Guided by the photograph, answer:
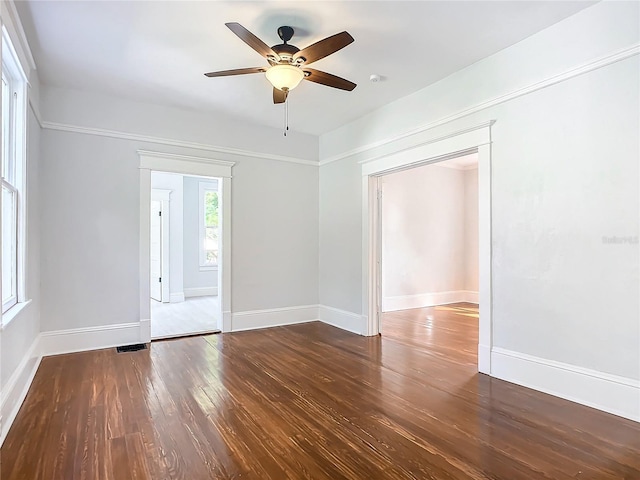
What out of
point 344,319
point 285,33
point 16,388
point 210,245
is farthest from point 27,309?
point 210,245

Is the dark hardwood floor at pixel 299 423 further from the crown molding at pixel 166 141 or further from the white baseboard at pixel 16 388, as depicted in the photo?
the crown molding at pixel 166 141

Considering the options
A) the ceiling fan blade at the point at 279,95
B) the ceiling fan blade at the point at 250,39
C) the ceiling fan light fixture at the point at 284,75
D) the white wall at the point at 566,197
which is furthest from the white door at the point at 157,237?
the white wall at the point at 566,197

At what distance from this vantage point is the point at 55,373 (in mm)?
3467

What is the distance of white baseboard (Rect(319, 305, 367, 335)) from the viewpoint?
16.3 ft

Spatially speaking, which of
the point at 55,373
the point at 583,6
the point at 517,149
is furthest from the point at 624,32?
the point at 55,373

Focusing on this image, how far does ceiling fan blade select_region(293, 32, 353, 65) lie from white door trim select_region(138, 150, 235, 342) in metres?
2.61

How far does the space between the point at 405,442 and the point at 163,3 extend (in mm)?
3331

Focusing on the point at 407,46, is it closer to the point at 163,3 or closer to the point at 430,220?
the point at 163,3

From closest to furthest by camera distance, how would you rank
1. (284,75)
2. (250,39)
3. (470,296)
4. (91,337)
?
1. (250,39)
2. (284,75)
3. (91,337)
4. (470,296)

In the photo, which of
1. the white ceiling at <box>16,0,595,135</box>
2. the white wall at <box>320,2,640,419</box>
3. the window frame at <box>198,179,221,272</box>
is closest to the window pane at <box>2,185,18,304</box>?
the white ceiling at <box>16,0,595,135</box>

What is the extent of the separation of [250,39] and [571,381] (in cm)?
338

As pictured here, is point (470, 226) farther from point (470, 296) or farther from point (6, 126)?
point (6, 126)

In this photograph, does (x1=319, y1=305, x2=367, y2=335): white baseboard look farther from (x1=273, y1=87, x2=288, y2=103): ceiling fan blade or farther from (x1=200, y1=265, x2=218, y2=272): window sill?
(x1=200, y1=265, x2=218, y2=272): window sill

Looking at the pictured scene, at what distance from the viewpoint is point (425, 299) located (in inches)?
282
